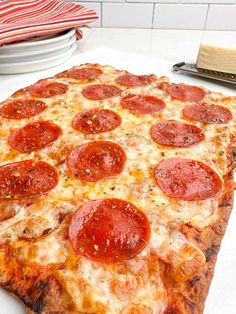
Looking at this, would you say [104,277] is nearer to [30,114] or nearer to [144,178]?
[144,178]

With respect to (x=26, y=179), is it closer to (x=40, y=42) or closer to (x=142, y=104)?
(x=142, y=104)

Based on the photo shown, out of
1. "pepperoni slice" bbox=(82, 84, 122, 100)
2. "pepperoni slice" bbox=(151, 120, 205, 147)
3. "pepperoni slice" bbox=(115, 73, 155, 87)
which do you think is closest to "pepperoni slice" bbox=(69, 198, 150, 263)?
"pepperoni slice" bbox=(151, 120, 205, 147)

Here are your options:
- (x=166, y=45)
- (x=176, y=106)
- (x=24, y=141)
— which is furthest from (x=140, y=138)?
(x=166, y=45)

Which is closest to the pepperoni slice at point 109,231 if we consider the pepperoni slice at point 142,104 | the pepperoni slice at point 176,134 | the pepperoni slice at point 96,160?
the pepperoni slice at point 96,160

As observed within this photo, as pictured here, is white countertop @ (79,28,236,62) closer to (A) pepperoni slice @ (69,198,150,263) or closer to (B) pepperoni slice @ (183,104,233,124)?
(B) pepperoni slice @ (183,104,233,124)

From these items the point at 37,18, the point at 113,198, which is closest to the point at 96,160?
the point at 113,198
